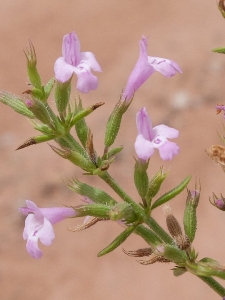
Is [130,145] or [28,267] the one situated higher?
[130,145]

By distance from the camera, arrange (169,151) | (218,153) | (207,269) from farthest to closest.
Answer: (218,153) → (207,269) → (169,151)

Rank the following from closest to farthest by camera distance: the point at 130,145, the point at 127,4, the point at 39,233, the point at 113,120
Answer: the point at 39,233, the point at 113,120, the point at 130,145, the point at 127,4

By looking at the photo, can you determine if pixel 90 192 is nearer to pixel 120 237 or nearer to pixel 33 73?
pixel 120 237

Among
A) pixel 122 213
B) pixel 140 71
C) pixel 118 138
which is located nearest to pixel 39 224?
pixel 122 213

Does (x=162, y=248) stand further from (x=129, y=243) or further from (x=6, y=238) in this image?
(x=6, y=238)

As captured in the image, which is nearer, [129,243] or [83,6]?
[129,243]

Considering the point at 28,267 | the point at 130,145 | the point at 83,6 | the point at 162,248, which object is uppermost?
the point at 162,248

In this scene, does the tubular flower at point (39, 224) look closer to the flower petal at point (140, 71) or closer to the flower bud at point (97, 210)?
the flower bud at point (97, 210)

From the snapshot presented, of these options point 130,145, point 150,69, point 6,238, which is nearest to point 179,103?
point 130,145
